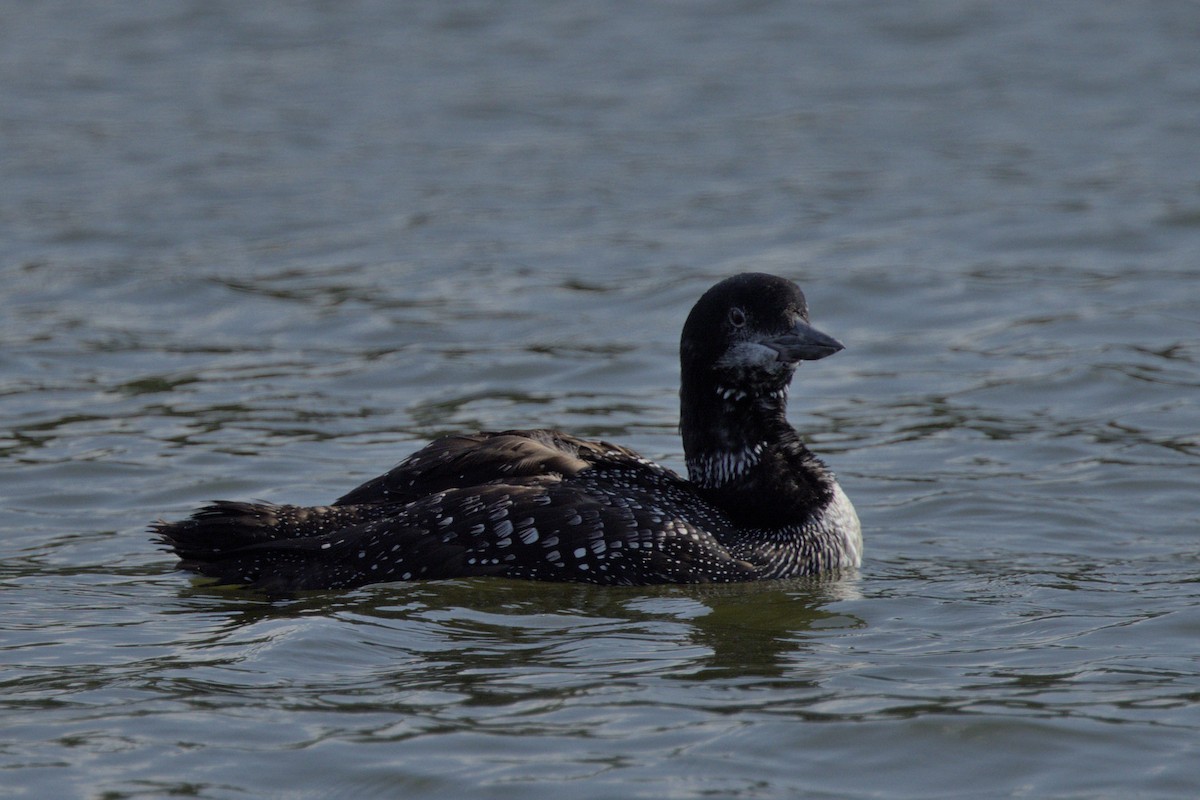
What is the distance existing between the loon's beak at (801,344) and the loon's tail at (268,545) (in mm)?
1587

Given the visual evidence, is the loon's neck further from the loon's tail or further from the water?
the loon's tail

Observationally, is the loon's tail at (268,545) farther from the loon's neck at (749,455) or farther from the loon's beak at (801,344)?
the loon's beak at (801,344)

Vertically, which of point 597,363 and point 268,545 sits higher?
point 597,363

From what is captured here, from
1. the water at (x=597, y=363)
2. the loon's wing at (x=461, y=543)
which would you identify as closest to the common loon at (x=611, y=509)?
the loon's wing at (x=461, y=543)

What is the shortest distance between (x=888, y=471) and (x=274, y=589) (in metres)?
3.25

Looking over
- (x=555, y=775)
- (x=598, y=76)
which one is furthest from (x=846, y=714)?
(x=598, y=76)

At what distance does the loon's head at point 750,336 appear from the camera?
6832 millimetres

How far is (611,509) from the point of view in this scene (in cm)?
659

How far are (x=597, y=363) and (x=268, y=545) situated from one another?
4.14 m

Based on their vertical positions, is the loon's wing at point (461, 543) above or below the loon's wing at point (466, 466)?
below

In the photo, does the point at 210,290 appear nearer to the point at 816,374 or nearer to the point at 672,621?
the point at 816,374

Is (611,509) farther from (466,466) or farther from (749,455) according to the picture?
(749,455)

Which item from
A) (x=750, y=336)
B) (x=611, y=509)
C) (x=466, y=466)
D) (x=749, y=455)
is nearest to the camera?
(x=611, y=509)

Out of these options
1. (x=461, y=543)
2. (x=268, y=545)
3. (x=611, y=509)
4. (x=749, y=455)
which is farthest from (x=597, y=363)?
(x=268, y=545)
